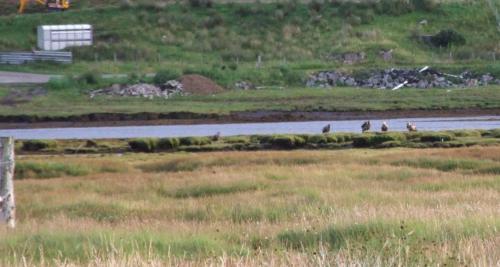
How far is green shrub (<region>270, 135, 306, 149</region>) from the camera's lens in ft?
122

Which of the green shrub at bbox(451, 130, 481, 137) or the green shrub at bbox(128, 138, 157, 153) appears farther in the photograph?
the green shrub at bbox(451, 130, 481, 137)

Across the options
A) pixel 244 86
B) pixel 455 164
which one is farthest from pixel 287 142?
pixel 244 86

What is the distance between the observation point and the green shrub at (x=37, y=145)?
37.8 m

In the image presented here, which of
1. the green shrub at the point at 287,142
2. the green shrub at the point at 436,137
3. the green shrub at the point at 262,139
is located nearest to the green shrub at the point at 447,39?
the green shrub at the point at 436,137

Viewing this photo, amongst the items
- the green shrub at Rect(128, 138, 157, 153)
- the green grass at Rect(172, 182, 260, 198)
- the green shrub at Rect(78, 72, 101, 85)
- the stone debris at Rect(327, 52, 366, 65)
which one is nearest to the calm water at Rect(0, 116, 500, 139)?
the green shrub at Rect(128, 138, 157, 153)

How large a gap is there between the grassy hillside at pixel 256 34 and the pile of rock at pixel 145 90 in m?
3.20

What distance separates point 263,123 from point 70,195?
25.2 meters

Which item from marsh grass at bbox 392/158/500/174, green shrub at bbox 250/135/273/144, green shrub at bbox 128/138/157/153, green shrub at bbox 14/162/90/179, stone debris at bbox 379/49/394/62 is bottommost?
green shrub at bbox 128/138/157/153

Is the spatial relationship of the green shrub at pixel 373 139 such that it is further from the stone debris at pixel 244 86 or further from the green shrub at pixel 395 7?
the green shrub at pixel 395 7

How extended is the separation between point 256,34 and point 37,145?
29.4 m

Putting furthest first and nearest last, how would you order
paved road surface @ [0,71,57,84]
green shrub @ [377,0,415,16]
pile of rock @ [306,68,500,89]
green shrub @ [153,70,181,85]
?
Answer: green shrub @ [377,0,415,16], pile of rock @ [306,68,500,89], paved road surface @ [0,71,57,84], green shrub @ [153,70,181,85]

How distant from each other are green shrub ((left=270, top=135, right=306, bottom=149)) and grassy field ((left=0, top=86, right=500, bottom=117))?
1088cm

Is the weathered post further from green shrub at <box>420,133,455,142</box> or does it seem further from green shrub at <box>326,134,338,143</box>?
green shrub at <box>420,133,455,142</box>

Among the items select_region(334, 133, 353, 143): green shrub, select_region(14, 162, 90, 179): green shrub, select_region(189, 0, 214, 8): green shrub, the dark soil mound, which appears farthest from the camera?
select_region(189, 0, 214, 8): green shrub
